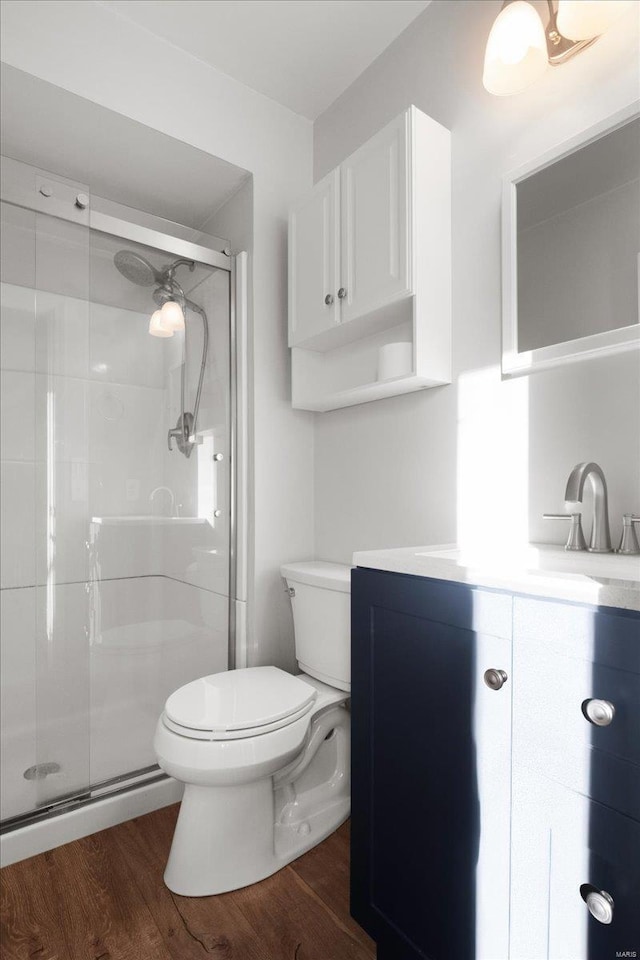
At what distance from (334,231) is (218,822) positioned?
179 cm

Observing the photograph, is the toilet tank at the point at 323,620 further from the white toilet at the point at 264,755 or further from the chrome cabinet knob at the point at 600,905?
the chrome cabinet knob at the point at 600,905

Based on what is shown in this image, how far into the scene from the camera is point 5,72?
1.60 m

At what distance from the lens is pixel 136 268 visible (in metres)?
1.89

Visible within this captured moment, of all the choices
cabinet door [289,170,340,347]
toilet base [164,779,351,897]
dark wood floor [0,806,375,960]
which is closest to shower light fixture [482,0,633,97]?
cabinet door [289,170,340,347]

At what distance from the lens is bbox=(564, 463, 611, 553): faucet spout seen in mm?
1181

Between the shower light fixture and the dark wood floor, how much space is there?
2.08m

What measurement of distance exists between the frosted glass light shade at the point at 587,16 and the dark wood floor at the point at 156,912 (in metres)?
Result: 2.11

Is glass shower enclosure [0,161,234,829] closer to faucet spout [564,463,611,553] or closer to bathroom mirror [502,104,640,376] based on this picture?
bathroom mirror [502,104,640,376]

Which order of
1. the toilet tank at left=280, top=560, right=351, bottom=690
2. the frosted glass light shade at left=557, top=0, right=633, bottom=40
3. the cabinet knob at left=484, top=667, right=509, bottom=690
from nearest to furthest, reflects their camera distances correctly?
the cabinet knob at left=484, top=667, right=509, bottom=690 → the frosted glass light shade at left=557, top=0, right=633, bottom=40 → the toilet tank at left=280, top=560, right=351, bottom=690

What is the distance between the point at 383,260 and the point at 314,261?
0.35 metres

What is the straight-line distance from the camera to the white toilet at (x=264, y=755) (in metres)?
1.39

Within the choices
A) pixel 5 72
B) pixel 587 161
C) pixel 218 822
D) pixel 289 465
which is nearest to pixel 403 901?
pixel 218 822

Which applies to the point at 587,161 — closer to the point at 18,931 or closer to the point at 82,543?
the point at 82,543

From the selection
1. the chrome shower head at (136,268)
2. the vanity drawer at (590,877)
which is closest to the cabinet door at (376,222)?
the chrome shower head at (136,268)
